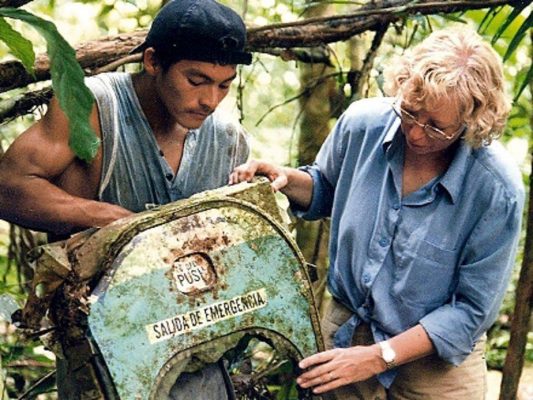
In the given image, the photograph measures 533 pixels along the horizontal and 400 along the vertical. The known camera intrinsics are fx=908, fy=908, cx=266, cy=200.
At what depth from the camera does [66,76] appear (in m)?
1.53

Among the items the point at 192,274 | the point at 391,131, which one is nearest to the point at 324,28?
the point at 391,131

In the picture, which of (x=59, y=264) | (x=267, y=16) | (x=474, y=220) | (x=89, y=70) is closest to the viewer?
(x=59, y=264)

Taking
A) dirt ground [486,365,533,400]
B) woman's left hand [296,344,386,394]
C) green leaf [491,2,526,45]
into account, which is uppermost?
green leaf [491,2,526,45]

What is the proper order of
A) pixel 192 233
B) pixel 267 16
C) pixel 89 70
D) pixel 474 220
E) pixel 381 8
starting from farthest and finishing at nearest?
pixel 267 16 < pixel 381 8 < pixel 89 70 < pixel 474 220 < pixel 192 233

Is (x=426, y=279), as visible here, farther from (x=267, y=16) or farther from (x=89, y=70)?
(x=267, y=16)

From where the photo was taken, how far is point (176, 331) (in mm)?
1918

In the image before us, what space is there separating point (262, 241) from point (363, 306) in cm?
62

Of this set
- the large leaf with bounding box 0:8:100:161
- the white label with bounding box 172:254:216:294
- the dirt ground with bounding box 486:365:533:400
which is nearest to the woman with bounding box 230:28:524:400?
the white label with bounding box 172:254:216:294

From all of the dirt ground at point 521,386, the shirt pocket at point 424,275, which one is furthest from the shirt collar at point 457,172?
the dirt ground at point 521,386

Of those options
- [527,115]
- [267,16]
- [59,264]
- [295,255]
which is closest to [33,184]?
[59,264]

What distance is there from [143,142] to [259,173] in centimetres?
33

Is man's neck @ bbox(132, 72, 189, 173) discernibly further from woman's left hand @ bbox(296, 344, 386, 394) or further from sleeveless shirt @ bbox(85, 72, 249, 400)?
woman's left hand @ bbox(296, 344, 386, 394)

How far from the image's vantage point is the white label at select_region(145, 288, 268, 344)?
1896mm

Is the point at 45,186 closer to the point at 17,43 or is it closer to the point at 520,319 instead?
the point at 17,43
